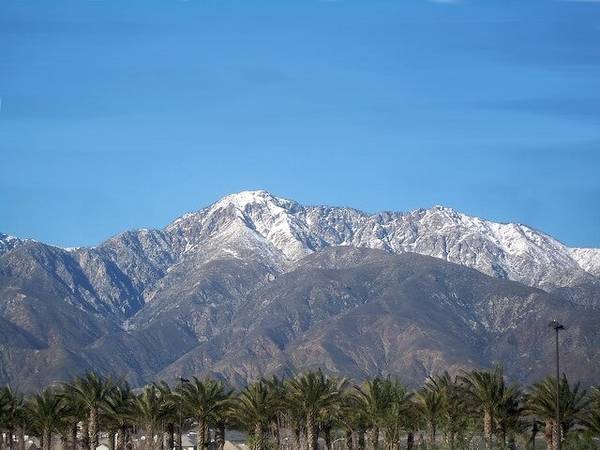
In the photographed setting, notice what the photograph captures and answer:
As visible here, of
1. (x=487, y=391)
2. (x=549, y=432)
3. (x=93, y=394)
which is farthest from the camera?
(x=93, y=394)

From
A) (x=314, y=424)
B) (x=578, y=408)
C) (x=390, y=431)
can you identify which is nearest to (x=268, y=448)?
(x=314, y=424)

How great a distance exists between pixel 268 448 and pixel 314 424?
863cm

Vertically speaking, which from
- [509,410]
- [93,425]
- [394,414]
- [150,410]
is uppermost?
[150,410]

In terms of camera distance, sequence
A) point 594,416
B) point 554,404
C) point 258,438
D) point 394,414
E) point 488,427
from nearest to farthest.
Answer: point 554,404 → point 594,416 → point 394,414 → point 488,427 → point 258,438

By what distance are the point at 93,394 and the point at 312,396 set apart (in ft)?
68.5

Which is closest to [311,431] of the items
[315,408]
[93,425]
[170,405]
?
[315,408]

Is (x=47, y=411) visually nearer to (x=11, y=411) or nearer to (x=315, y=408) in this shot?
(x=11, y=411)

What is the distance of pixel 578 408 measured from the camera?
121 meters

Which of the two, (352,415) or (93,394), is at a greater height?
(93,394)

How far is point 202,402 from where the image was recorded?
129500 mm

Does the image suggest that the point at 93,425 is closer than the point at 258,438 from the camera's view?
No

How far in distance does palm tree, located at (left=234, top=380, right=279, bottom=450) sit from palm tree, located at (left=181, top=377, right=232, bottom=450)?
174cm

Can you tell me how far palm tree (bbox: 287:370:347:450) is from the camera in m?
130

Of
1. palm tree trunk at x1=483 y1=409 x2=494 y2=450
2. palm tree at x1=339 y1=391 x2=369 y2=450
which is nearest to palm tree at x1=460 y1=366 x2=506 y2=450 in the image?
palm tree trunk at x1=483 y1=409 x2=494 y2=450
